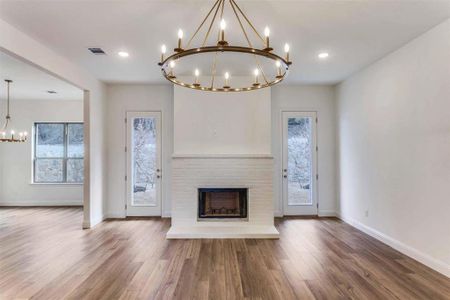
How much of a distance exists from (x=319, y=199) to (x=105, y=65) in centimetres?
499

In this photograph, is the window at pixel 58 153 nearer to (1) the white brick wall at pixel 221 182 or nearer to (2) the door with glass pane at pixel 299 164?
(1) the white brick wall at pixel 221 182

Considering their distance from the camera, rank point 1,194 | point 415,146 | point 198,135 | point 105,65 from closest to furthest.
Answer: point 415,146 < point 105,65 < point 198,135 < point 1,194

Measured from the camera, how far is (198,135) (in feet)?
16.7

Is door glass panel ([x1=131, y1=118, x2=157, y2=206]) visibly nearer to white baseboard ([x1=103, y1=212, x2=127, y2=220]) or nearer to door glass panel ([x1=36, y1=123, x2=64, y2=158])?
white baseboard ([x1=103, y1=212, x2=127, y2=220])

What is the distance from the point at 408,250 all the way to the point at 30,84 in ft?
24.4

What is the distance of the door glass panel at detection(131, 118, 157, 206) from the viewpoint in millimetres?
5801

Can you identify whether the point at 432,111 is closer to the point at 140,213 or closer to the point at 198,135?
the point at 198,135

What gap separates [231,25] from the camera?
311cm

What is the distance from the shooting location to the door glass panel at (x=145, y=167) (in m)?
5.80

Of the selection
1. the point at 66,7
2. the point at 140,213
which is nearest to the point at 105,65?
the point at 66,7

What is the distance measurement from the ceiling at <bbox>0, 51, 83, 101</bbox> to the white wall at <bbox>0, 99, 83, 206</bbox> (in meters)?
0.28

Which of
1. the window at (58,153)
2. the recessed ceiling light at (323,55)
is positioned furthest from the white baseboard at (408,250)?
the window at (58,153)

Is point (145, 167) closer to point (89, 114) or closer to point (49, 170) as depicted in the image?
point (89, 114)

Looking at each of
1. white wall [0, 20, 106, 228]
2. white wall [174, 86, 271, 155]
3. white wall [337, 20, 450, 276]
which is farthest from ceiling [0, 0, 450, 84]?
white wall [174, 86, 271, 155]
